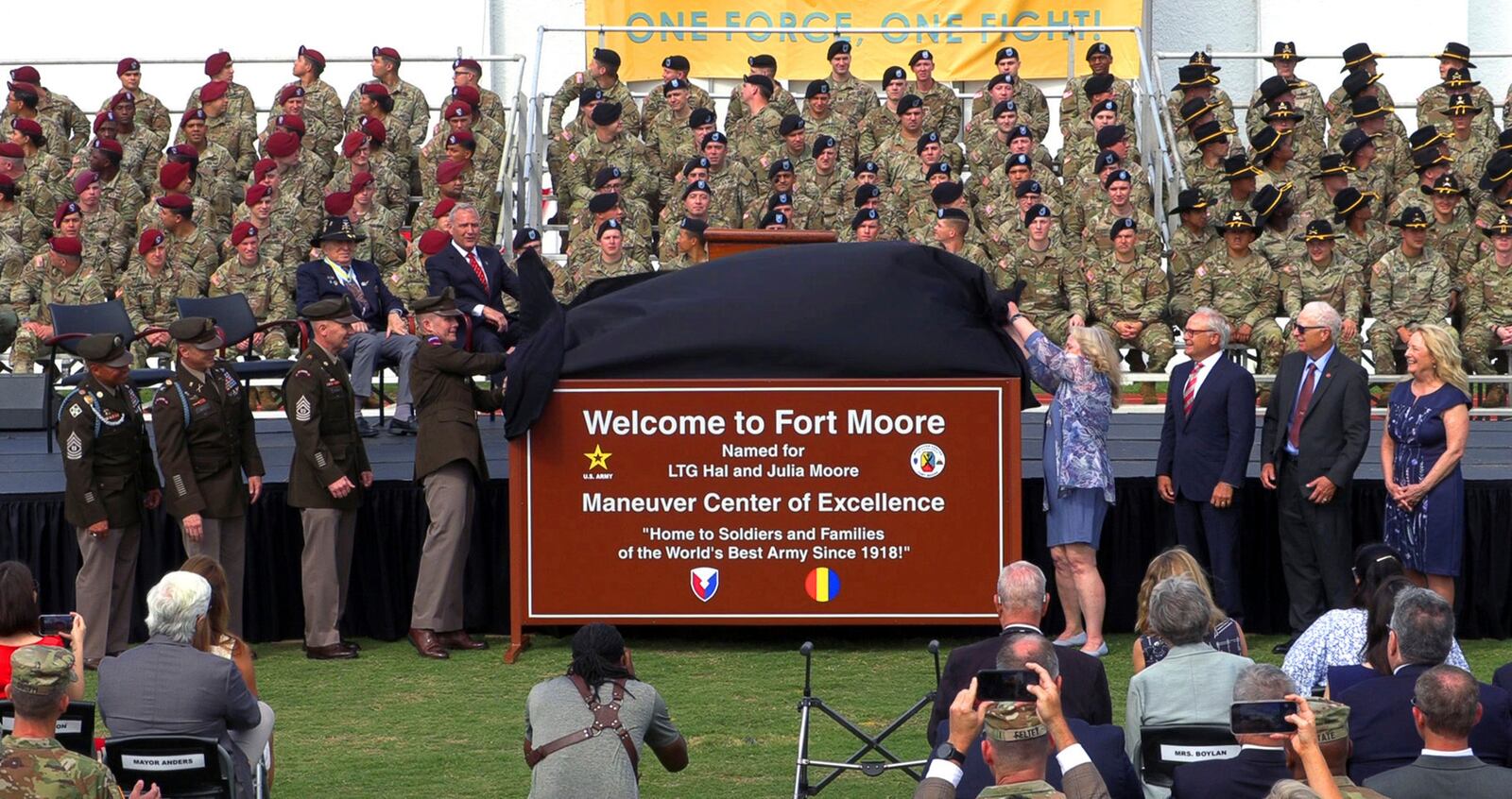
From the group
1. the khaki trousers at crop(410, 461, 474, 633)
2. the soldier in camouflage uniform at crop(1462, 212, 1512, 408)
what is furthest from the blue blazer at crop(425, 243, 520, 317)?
the soldier in camouflage uniform at crop(1462, 212, 1512, 408)

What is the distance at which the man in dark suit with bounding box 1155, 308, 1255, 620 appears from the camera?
31.3ft

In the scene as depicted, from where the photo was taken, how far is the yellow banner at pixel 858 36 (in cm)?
1861

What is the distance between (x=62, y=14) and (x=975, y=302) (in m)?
13.9

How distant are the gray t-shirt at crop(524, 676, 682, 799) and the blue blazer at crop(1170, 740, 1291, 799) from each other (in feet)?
5.10

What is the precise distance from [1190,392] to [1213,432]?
22cm

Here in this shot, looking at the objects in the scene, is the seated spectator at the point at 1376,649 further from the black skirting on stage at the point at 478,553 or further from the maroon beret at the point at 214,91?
the maroon beret at the point at 214,91

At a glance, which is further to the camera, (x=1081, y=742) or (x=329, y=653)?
(x=329, y=653)

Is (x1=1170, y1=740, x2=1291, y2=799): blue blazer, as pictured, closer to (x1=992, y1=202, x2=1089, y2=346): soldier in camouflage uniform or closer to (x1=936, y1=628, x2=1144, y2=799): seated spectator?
(x1=936, y1=628, x2=1144, y2=799): seated spectator

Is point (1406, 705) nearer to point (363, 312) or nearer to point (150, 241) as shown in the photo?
point (363, 312)

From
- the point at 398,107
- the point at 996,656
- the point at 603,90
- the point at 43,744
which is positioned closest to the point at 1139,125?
the point at 603,90

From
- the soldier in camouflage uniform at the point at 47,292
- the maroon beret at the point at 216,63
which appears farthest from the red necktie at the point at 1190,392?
the maroon beret at the point at 216,63

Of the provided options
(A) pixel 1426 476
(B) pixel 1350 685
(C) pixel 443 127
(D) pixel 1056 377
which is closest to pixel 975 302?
(D) pixel 1056 377

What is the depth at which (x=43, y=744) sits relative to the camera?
495cm

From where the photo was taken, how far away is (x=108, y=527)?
9445mm
